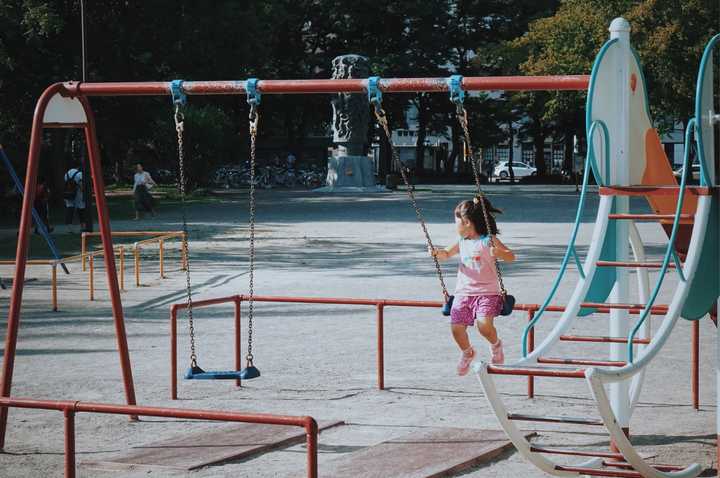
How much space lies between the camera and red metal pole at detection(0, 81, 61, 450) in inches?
325

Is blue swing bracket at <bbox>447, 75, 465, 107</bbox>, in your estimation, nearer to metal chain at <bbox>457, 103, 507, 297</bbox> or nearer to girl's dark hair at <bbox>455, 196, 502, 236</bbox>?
metal chain at <bbox>457, 103, 507, 297</bbox>

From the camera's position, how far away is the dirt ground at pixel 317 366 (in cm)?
798

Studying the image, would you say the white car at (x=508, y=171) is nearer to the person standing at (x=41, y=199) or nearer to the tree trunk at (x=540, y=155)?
the tree trunk at (x=540, y=155)

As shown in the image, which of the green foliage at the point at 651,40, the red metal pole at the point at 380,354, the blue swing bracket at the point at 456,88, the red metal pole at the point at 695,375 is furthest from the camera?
the green foliage at the point at 651,40

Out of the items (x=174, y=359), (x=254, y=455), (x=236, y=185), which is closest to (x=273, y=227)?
(x=174, y=359)

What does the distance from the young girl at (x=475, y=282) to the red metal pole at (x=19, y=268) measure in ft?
9.62

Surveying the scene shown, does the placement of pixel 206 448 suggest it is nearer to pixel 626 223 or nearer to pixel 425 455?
pixel 425 455

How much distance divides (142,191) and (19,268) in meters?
24.6

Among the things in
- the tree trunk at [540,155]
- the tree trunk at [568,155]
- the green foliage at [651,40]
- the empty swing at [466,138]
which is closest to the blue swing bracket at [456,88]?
the empty swing at [466,138]

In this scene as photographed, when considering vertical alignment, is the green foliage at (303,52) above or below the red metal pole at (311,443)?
above

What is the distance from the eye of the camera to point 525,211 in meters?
36.8

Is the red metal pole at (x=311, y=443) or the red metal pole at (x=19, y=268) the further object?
the red metal pole at (x=19, y=268)

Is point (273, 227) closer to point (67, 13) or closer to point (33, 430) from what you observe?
point (67, 13)

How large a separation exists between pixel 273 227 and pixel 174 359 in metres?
20.7
